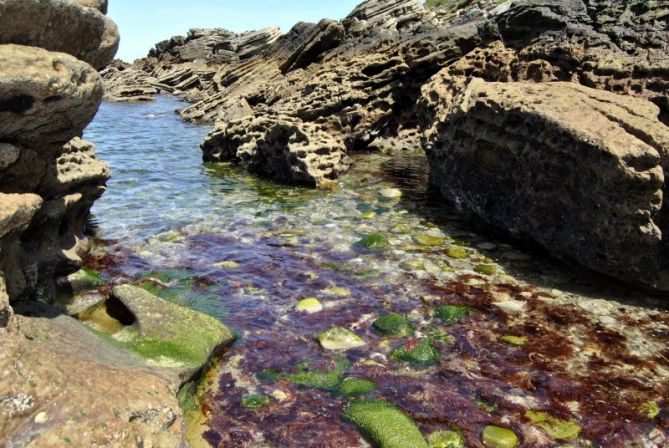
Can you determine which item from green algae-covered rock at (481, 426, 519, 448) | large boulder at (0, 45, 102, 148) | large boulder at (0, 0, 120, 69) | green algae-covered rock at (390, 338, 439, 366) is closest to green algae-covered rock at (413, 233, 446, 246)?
green algae-covered rock at (390, 338, 439, 366)

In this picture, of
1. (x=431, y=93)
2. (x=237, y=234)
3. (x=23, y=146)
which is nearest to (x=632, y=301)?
(x=237, y=234)

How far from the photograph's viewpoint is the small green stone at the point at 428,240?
10.6m

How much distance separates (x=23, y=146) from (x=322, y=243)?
598 centimetres

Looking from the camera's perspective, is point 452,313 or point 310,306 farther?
point 310,306

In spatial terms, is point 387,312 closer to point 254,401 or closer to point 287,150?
point 254,401

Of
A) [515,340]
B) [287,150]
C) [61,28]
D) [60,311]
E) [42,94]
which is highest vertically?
[61,28]

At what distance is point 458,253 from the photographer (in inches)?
396

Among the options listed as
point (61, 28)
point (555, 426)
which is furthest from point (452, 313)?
point (61, 28)

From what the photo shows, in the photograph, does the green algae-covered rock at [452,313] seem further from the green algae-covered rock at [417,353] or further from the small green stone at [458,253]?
the small green stone at [458,253]

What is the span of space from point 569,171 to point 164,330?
6.67 m

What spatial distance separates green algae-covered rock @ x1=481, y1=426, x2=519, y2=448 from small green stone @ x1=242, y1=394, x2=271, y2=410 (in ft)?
7.24

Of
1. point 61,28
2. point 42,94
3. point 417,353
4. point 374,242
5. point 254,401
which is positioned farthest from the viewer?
point 374,242

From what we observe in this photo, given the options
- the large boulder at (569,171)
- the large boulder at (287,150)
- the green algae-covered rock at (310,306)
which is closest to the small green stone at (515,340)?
the large boulder at (569,171)

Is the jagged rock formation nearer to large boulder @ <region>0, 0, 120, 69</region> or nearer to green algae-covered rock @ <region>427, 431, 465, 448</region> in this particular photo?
green algae-covered rock @ <region>427, 431, 465, 448</region>
